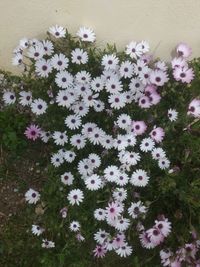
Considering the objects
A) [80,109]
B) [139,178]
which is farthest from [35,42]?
Answer: [139,178]

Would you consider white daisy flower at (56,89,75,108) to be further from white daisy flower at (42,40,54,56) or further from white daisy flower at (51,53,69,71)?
white daisy flower at (42,40,54,56)

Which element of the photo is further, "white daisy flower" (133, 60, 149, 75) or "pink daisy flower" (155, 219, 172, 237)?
"white daisy flower" (133, 60, 149, 75)

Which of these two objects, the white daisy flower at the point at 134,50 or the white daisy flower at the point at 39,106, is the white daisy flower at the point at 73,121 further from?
the white daisy flower at the point at 134,50

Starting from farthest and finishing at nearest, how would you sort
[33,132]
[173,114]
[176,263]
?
1. [33,132]
2. [173,114]
3. [176,263]

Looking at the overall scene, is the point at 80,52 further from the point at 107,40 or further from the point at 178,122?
the point at 178,122

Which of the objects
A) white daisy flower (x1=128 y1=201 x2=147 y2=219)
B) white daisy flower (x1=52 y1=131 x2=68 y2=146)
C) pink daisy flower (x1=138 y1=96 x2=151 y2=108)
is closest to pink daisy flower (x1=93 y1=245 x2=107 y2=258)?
white daisy flower (x1=128 y1=201 x2=147 y2=219)

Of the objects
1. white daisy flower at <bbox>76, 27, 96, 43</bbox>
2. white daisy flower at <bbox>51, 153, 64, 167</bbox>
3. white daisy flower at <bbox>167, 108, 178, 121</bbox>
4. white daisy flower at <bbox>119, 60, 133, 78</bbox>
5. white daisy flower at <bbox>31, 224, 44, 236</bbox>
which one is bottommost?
white daisy flower at <bbox>31, 224, 44, 236</bbox>

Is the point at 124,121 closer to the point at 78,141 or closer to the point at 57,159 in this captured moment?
the point at 78,141

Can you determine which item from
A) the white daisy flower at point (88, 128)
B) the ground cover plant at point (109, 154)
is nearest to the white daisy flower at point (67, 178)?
the ground cover plant at point (109, 154)
